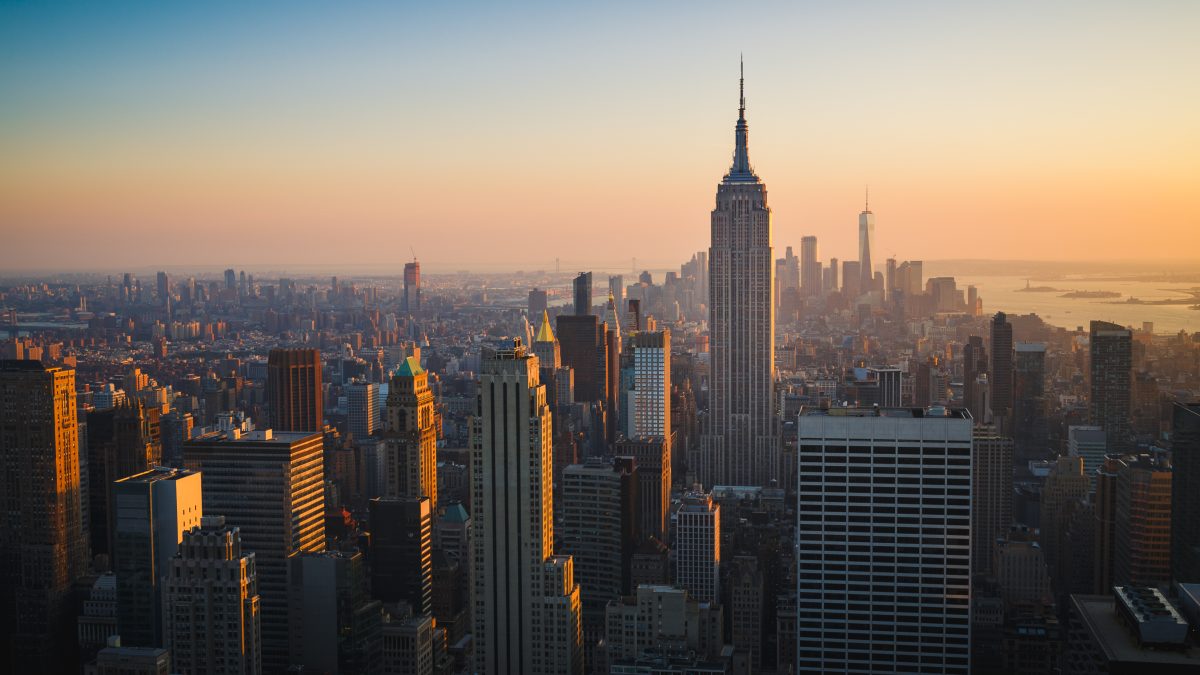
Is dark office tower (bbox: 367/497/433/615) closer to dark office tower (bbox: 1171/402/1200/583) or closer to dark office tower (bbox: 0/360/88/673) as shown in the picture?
dark office tower (bbox: 0/360/88/673)

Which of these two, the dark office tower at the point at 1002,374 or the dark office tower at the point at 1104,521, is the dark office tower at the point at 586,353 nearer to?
the dark office tower at the point at 1002,374

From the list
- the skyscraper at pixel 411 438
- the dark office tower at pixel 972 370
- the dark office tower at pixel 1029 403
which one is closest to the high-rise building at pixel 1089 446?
the dark office tower at pixel 1029 403

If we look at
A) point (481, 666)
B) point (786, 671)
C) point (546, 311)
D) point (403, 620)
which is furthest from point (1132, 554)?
point (546, 311)

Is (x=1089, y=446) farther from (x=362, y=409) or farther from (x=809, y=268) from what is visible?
(x=362, y=409)

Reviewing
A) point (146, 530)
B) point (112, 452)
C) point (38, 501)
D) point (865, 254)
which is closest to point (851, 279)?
point (865, 254)

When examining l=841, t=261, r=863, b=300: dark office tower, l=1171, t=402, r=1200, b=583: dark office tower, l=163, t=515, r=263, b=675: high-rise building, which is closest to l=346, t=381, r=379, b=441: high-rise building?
l=841, t=261, r=863, b=300: dark office tower

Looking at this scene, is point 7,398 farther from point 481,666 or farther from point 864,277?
point 864,277
